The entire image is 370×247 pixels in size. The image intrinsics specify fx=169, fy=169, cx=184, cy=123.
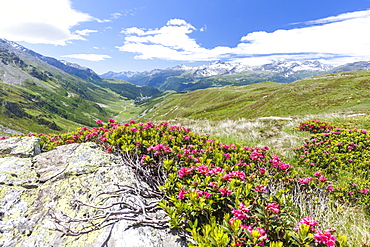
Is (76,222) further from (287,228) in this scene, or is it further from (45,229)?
(287,228)

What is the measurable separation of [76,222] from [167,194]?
186 cm

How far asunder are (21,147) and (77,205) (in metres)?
4.97

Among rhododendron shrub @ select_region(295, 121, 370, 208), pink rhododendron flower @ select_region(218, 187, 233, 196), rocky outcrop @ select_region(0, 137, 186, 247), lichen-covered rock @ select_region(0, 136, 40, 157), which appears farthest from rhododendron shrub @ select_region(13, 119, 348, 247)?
lichen-covered rock @ select_region(0, 136, 40, 157)

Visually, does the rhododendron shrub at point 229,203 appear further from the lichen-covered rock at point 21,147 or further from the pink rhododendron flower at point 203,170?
the lichen-covered rock at point 21,147

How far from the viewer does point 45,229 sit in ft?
10.6

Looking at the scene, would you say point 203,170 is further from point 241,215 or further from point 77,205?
point 77,205

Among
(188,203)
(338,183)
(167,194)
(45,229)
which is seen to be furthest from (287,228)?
(338,183)

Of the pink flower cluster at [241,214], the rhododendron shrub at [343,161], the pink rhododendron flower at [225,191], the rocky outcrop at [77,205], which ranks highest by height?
the pink rhododendron flower at [225,191]

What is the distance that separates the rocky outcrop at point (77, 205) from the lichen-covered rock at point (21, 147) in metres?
0.96

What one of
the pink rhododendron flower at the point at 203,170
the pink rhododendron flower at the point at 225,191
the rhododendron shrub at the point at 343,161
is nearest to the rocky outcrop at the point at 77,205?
the pink rhododendron flower at the point at 225,191

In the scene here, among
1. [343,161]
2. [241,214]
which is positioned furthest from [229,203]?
[343,161]

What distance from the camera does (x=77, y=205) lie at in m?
3.73

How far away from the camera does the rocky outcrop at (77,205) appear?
3.02 m

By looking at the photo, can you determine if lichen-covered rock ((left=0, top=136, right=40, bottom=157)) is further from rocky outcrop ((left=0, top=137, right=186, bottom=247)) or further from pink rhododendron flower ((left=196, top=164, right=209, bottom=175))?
pink rhododendron flower ((left=196, top=164, right=209, bottom=175))
